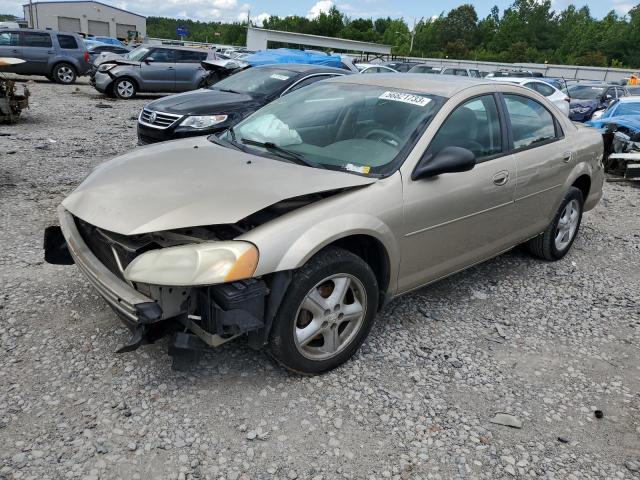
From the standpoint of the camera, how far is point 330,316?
301 centimetres

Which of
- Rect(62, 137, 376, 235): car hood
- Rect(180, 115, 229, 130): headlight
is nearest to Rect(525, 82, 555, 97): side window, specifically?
Rect(180, 115, 229, 130): headlight

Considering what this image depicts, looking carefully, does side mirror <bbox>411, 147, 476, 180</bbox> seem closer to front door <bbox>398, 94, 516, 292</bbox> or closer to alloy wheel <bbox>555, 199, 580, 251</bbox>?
front door <bbox>398, 94, 516, 292</bbox>

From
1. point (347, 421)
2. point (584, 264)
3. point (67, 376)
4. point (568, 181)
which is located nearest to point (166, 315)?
point (67, 376)

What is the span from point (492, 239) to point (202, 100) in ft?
17.7

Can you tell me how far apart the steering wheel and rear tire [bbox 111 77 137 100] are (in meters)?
14.3

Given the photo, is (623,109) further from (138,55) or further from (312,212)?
(138,55)

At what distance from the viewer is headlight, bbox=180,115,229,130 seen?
7.51m

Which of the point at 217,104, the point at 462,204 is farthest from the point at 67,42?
the point at 462,204

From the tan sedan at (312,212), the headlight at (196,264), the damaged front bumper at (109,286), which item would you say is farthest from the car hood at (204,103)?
the headlight at (196,264)

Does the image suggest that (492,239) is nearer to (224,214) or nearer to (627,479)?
(627,479)

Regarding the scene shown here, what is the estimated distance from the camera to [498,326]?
12.8 feet

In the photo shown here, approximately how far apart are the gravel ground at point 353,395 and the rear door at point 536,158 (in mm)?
687

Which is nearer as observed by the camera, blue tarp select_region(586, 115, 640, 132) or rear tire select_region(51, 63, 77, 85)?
blue tarp select_region(586, 115, 640, 132)

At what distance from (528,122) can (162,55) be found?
15.0m
